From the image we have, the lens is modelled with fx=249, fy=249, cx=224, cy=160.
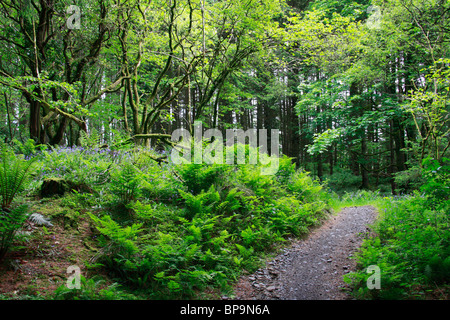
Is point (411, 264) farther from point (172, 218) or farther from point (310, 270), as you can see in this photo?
point (172, 218)

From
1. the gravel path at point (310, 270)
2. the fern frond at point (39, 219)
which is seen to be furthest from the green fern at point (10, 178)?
the gravel path at point (310, 270)

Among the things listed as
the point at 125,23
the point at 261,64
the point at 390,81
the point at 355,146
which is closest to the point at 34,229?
the point at 125,23

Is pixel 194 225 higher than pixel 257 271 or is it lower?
higher

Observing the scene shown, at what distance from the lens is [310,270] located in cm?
425

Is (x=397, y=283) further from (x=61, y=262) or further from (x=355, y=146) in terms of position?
(x=355, y=146)

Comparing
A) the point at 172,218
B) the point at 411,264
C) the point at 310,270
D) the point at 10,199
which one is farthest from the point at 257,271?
the point at 10,199

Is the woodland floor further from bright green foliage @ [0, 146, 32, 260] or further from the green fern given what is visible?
the green fern

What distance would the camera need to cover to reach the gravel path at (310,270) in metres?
3.54

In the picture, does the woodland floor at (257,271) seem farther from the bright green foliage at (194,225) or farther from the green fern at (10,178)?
the green fern at (10,178)

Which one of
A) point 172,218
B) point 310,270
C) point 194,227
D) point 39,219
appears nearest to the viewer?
point 39,219

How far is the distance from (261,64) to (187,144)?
17.4ft

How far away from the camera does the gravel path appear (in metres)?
3.54

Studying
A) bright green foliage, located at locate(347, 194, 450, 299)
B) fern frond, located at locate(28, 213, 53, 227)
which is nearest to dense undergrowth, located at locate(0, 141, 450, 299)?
bright green foliage, located at locate(347, 194, 450, 299)

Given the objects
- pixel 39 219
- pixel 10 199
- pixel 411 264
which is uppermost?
pixel 10 199
